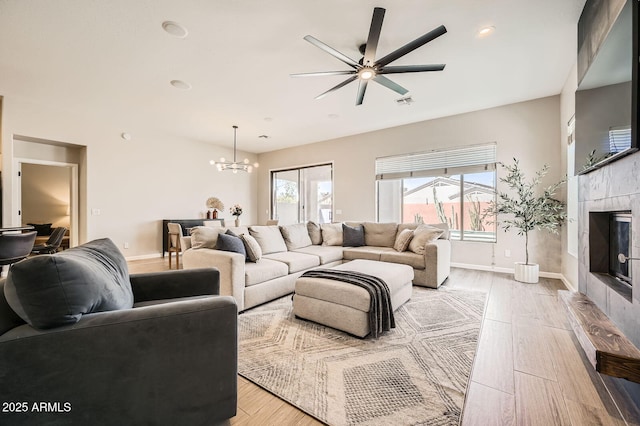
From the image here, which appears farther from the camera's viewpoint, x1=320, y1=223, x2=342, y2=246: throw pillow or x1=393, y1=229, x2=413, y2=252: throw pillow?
x1=320, y1=223, x2=342, y2=246: throw pillow

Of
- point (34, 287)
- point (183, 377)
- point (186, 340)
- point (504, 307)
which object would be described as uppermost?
point (34, 287)

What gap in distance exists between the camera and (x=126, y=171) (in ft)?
18.1

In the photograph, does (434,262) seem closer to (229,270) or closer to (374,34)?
(229,270)

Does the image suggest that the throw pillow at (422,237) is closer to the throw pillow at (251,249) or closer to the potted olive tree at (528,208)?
the potted olive tree at (528,208)

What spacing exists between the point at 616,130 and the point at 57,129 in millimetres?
7472

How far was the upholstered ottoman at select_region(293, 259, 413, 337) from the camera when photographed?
84.5 inches

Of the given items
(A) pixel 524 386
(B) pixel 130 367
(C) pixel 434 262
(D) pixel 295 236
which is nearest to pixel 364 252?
(C) pixel 434 262

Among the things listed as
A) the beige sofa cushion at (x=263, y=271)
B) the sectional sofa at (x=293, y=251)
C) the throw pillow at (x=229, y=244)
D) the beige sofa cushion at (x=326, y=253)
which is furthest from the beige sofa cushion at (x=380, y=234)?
the throw pillow at (x=229, y=244)

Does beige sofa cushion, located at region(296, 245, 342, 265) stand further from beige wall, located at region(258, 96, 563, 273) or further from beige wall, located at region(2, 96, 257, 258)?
beige wall, located at region(2, 96, 257, 258)

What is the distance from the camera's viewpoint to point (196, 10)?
233 cm

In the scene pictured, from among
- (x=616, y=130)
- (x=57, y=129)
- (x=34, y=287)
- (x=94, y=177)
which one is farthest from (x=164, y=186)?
(x=616, y=130)

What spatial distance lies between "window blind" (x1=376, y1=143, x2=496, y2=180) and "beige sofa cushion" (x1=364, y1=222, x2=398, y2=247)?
1441 millimetres

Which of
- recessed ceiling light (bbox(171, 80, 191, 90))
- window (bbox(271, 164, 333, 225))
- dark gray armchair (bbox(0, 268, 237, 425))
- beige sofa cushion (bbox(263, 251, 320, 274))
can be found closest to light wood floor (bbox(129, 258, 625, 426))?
dark gray armchair (bbox(0, 268, 237, 425))

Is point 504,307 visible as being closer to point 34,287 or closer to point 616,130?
point 616,130
